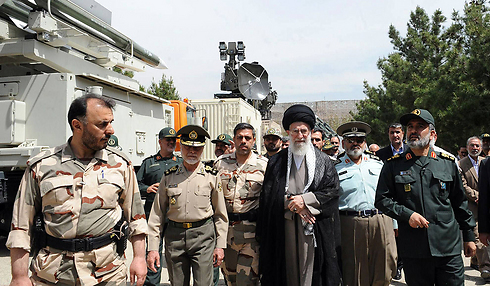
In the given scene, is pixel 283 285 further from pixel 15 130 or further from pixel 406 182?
pixel 15 130

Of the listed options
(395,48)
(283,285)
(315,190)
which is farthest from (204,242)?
(395,48)

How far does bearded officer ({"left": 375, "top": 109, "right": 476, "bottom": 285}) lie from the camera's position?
10.1 ft

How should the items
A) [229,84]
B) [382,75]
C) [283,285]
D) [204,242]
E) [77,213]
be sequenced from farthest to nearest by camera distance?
[382,75], [229,84], [204,242], [283,285], [77,213]

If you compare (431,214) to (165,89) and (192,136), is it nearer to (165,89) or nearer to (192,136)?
(192,136)

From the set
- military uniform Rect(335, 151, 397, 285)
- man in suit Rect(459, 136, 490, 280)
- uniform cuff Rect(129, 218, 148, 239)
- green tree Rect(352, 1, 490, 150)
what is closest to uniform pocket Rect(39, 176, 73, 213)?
uniform cuff Rect(129, 218, 148, 239)

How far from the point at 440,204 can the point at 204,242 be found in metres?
2.00

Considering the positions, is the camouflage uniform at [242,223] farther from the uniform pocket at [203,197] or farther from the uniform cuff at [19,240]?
the uniform cuff at [19,240]

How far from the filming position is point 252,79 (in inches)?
414

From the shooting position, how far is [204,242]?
3.47 metres

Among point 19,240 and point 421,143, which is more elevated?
point 421,143

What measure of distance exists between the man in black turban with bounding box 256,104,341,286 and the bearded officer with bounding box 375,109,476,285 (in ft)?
1.74

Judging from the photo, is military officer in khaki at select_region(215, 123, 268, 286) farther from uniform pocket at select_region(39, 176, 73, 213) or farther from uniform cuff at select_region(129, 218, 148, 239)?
uniform pocket at select_region(39, 176, 73, 213)

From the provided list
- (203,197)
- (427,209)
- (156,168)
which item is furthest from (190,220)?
(427,209)

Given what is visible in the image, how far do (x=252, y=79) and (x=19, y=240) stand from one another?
28.6 feet
